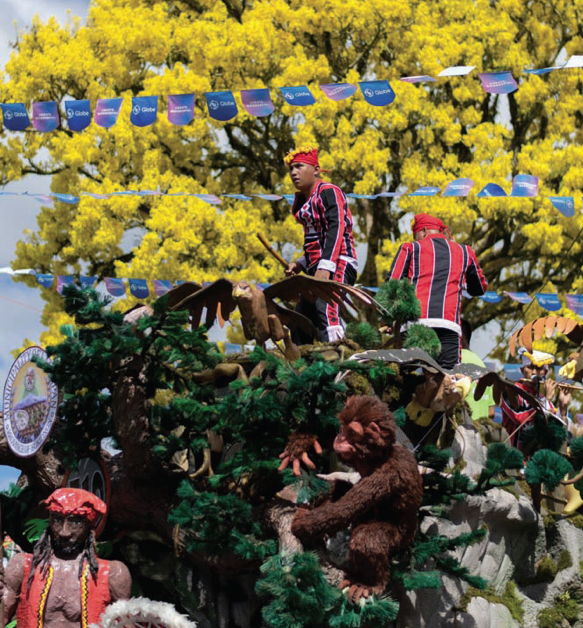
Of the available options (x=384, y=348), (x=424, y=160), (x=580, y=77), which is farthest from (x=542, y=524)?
(x=580, y=77)

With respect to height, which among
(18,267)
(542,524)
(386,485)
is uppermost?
(386,485)

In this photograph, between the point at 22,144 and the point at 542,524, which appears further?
the point at 22,144

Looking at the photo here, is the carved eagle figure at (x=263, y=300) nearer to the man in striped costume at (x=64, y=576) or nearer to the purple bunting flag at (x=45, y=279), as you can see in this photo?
the man in striped costume at (x=64, y=576)

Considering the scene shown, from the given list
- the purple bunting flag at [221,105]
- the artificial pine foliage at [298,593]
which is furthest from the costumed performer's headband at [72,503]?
the purple bunting flag at [221,105]

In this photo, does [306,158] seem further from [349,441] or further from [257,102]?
[257,102]

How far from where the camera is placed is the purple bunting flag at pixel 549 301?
14695 millimetres

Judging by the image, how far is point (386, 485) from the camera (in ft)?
17.5

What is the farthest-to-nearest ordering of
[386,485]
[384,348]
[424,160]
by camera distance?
1. [424,160]
2. [384,348]
3. [386,485]

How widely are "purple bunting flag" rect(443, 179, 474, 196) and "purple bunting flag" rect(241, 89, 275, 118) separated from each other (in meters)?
2.35

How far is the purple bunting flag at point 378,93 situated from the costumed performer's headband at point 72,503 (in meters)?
7.56

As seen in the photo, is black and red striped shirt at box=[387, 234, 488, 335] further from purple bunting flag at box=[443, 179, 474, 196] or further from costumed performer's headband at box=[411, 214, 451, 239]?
purple bunting flag at box=[443, 179, 474, 196]

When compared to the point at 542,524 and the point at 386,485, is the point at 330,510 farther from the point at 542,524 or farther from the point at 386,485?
the point at 542,524

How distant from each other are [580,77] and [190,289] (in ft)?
35.9

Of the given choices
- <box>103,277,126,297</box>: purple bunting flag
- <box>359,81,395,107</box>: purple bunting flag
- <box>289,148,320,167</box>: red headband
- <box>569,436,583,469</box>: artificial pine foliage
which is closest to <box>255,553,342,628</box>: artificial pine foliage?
<box>569,436,583,469</box>: artificial pine foliage
